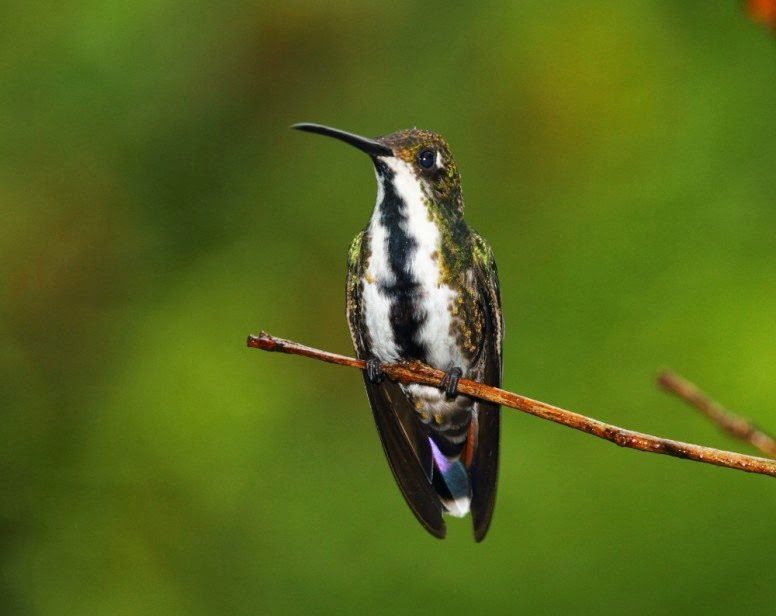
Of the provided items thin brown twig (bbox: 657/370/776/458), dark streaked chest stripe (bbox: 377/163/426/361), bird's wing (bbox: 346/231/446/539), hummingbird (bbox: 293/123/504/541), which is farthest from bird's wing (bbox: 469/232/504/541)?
thin brown twig (bbox: 657/370/776/458)

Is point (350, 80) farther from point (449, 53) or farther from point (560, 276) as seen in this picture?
point (560, 276)

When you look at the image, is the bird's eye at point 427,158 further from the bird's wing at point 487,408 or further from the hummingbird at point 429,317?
the bird's wing at point 487,408

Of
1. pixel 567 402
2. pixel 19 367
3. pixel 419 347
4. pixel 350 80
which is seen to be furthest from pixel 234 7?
pixel 419 347

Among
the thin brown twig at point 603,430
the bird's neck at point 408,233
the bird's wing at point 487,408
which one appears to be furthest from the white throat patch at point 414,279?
the thin brown twig at point 603,430

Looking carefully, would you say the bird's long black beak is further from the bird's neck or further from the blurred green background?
the blurred green background

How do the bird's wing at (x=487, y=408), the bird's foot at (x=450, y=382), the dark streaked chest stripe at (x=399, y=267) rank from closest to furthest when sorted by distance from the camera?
the bird's foot at (x=450, y=382) < the dark streaked chest stripe at (x=399, y=267) < the bird's wing at (x=487, y=408)

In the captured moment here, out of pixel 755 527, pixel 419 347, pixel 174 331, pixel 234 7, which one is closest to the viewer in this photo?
pixel 419 347

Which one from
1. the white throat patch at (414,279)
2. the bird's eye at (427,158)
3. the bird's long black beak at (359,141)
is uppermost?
the bird's eye at (427,158)
